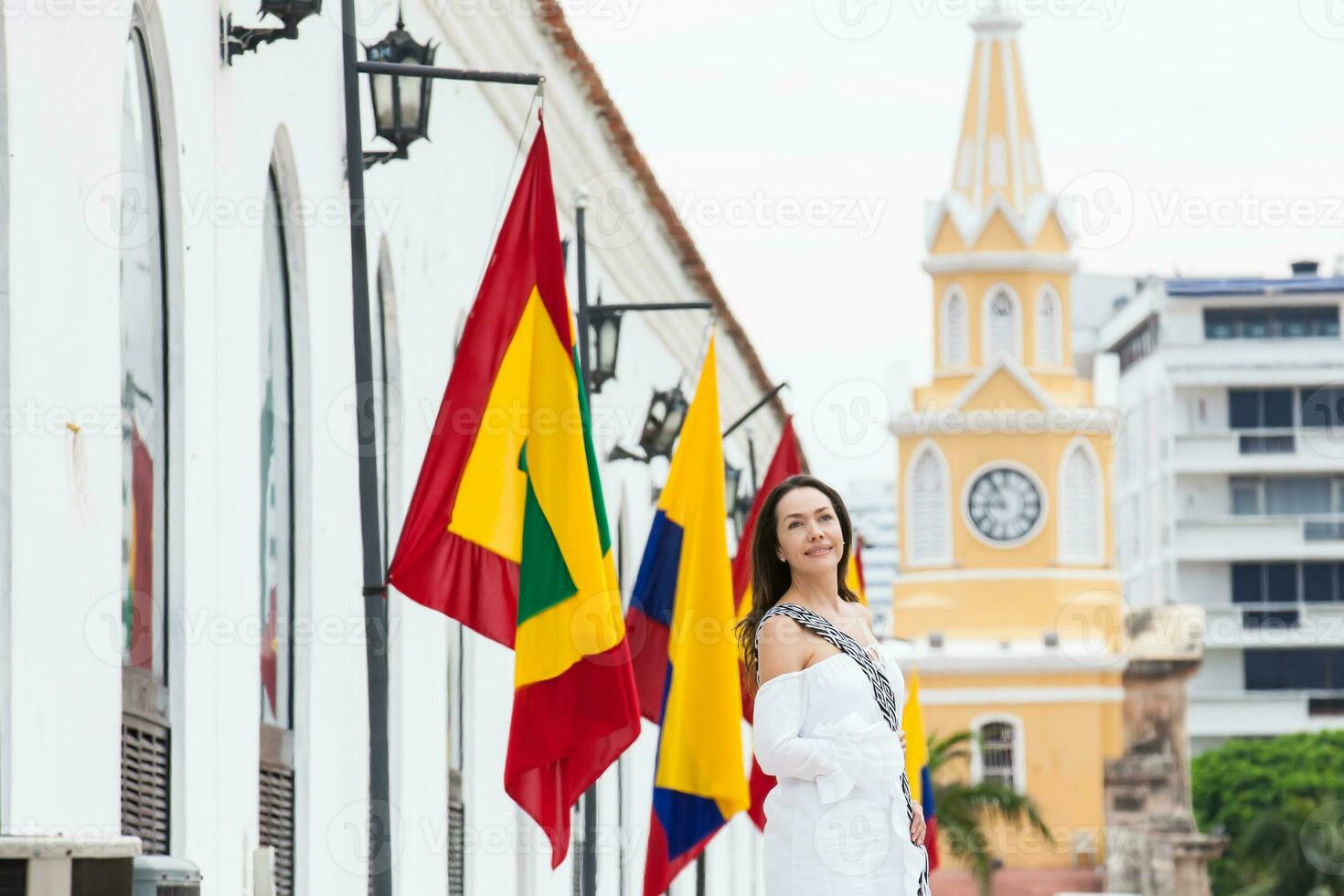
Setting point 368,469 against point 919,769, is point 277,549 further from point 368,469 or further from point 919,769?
point 919,769

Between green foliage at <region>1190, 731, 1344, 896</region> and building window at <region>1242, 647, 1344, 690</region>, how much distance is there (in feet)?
11.8

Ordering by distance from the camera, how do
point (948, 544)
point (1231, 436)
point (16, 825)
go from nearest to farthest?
point (16, 825), point (948, 544), point (1231, 436)

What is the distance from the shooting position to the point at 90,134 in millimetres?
7742

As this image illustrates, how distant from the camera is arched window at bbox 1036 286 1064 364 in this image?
216 ft

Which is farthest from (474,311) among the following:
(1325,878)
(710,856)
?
(1325,878)

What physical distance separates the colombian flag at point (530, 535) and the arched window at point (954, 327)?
56753 millimetres

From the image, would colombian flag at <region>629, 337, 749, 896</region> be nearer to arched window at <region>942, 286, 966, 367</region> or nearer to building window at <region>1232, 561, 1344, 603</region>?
arched window at <region>942, 286, 966, 367</region>

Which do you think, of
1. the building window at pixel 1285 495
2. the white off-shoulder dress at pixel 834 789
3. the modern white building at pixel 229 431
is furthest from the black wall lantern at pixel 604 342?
the building window at pixel 1285 495

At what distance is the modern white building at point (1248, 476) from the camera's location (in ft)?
291

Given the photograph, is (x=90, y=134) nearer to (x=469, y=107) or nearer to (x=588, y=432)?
(x=588, y=432)

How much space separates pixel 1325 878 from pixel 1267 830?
5.86 ft

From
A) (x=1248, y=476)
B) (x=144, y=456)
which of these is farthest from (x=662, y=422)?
(x=1248, y=476)

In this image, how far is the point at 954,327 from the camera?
66125mm

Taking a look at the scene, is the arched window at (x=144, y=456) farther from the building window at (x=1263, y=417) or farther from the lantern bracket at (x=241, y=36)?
the building window at (x=1263, y=417)
